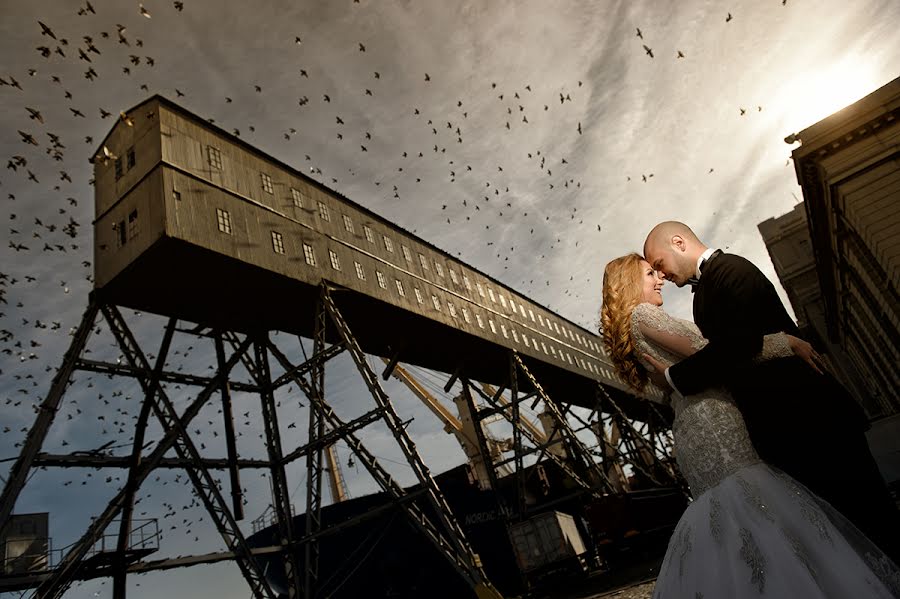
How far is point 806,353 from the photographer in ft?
7.56

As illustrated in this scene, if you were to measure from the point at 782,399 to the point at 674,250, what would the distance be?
0.99 metres

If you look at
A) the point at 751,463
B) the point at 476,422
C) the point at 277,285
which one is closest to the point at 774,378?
the point at 751,463

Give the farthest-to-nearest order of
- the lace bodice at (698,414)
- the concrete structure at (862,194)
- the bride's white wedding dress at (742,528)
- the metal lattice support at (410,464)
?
the concrete structure at (862,194), the metal lattice support at (410,464), the lace bodice at (698,414), the bride's white wedding dress at (742,528)

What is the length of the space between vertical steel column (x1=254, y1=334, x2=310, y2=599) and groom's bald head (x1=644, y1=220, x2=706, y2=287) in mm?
14268

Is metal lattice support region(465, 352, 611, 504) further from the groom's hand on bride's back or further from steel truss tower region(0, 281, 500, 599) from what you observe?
the groom's hand on bride's back

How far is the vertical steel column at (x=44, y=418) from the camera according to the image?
10711 mm

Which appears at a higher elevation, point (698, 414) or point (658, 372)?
point (658, 372)

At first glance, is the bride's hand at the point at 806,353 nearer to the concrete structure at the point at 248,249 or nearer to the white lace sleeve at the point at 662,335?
the white lace sleeve at the point at 662,335

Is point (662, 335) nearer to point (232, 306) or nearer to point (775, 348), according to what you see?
point (775, 348)

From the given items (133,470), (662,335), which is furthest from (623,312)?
(133,470)

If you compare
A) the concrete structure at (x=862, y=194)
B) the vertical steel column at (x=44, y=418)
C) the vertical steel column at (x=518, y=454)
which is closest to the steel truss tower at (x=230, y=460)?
the vertical steel column at (x=44, y=418)

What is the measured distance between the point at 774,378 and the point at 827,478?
48 cm

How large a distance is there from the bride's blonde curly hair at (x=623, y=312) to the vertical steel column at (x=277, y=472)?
13.8m

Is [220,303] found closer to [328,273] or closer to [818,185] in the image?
[328,273]
